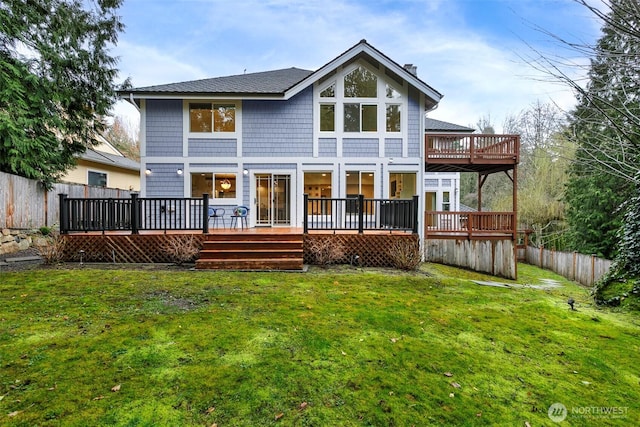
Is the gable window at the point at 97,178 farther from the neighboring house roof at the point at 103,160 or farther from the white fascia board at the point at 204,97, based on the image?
the white fascia board at the point at 204,97

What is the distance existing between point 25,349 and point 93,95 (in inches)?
494

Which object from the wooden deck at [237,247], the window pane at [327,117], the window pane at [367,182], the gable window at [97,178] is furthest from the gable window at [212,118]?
the gable window at [97,178]

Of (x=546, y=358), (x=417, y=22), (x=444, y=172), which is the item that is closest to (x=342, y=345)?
(x=546, y=358)

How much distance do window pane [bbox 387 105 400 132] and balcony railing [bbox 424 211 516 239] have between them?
11.5 feet

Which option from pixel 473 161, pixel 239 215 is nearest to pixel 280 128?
pixel 239 215

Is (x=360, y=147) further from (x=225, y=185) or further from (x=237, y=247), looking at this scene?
(x=237, y=247)

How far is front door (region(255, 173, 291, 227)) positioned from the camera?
37.8 ft

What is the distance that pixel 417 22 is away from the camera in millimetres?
15586

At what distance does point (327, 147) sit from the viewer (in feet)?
37.6

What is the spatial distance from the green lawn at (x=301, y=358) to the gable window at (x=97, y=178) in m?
13.8

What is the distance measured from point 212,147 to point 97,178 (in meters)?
10.8

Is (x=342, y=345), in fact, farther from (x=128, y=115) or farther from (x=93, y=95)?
(x=128, y=115)

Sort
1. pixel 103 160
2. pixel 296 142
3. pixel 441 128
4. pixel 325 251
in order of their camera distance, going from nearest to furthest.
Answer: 1. pixel 325 251
2. pixel 296 142
3. pixel 441 128
4. pixel 103 160

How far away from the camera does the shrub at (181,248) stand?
7938mm
